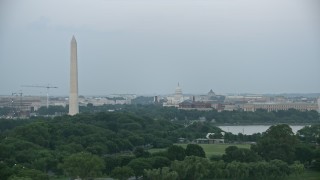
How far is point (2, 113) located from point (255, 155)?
3530cm

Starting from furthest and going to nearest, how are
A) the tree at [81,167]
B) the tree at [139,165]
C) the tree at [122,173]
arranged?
1. the tree at [139,165]
2. the tree at [122,173]
3. the tree at [81,167]

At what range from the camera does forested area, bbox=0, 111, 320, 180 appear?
54.3 ft

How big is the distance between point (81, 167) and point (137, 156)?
3.44 m

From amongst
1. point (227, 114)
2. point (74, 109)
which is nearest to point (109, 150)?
point (74, 109)

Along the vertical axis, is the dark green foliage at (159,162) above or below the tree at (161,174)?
above

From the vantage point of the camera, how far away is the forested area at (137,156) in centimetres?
1655

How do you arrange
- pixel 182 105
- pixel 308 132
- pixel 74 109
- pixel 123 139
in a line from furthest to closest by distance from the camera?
pixel 182 105 < pixel 74 109 < pixel 308 132 < pixel 123 139

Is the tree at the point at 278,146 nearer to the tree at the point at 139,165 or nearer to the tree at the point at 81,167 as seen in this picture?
the tree at the point at 139,165

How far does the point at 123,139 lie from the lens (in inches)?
971

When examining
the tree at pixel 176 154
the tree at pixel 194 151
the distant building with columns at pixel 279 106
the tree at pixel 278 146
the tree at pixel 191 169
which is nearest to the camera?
the tree at pixel 191 169

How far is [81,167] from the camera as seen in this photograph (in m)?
16.3

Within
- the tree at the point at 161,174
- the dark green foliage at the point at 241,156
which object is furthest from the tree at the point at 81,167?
the dark green foliage at the point at 241,156

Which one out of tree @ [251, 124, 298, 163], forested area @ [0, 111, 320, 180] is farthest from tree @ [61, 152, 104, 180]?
tree @ [251, 124, 298, 163]

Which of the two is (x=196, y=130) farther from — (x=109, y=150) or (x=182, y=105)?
(x=182, y=105)
